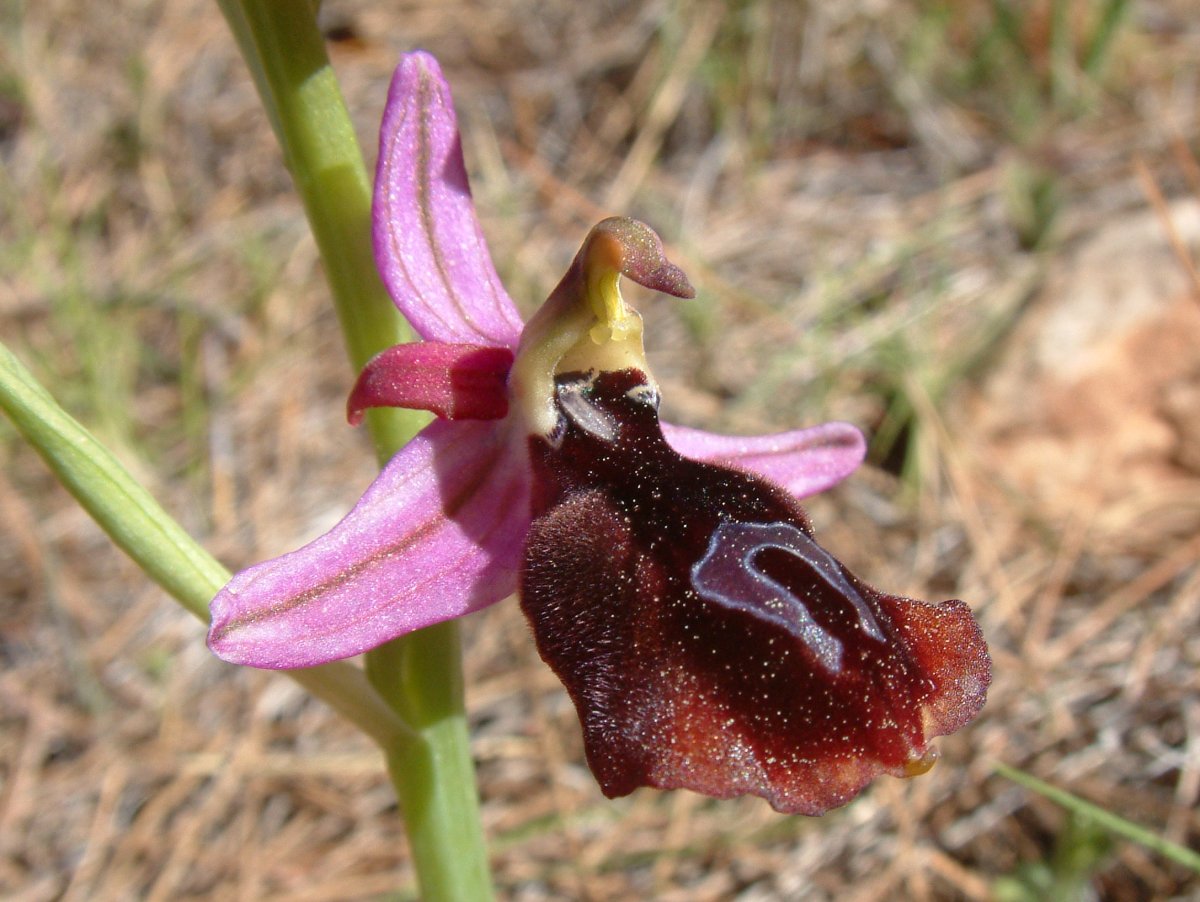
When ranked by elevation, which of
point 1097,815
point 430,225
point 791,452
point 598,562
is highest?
point 430,225

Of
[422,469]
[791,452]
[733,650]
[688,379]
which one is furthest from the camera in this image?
[688,379]

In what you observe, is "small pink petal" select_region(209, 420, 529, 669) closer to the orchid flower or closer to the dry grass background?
the orchid flower

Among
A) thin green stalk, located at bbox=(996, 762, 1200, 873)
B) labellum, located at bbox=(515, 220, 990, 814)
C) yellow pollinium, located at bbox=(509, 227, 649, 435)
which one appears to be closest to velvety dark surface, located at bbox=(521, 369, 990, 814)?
labellum, located at bbox=(515, 220, 990, 814)

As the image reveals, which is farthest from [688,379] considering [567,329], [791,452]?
[567,329]

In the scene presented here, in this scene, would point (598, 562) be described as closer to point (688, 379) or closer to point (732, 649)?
point (732, 649)

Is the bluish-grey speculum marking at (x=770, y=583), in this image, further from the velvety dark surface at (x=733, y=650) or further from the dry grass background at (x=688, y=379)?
the dry grass background at (x=688, y=379)

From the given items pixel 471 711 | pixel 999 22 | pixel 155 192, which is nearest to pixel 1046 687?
pixel 471 711

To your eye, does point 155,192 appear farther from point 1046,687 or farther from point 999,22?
point 1046,687
